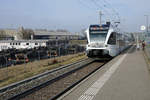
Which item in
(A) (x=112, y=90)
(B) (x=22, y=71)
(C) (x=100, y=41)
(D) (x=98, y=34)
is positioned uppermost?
(D) (x=98, y=34)

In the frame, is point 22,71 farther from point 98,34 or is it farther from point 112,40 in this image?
point 112,40

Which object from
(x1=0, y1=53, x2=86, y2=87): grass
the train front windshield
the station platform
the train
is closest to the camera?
the station platform

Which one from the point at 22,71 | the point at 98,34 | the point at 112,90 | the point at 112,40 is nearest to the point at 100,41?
the point at 98,34

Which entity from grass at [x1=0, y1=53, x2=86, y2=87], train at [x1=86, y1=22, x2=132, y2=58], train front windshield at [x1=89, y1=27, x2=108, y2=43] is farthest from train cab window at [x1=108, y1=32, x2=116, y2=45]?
grass at [x1=0, y1=53, x2=86, y2=87]

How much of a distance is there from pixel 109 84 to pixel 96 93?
145cm

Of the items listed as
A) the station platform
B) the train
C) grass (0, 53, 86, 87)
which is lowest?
grass (0, 53, 86, 87)

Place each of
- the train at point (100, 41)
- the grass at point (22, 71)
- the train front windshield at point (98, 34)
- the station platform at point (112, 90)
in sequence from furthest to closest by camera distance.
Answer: the train front windshield at point (98, 34) < the train at point (100, 41) < the grass at point (22, 71) < the station platform at point (112, 90)

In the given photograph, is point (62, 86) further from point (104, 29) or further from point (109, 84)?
point (104, 29)

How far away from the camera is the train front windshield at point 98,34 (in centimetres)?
1572

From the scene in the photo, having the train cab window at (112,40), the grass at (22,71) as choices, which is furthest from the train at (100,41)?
the grass at (22,71)

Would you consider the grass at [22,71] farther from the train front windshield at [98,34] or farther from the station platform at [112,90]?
the station platform at [112,90]

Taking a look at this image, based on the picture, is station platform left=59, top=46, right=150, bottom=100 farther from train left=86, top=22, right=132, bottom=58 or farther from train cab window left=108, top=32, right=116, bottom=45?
train cab window left=108, top=32, right=116, bottom=45

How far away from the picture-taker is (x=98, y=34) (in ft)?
52.3

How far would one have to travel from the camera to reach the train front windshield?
15.7m
